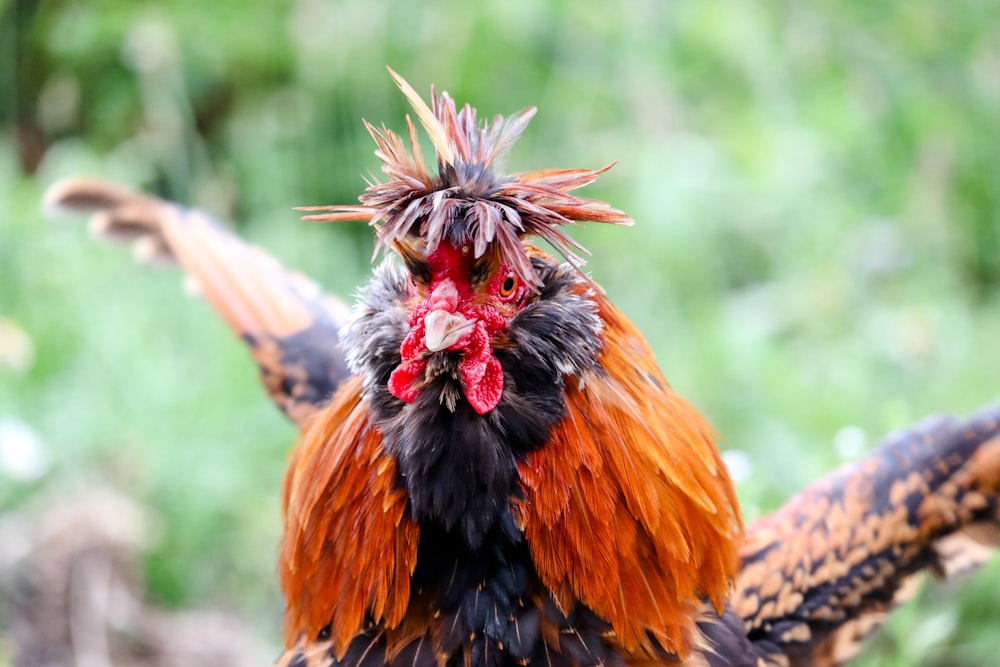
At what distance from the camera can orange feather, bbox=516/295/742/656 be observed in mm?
→ 1783

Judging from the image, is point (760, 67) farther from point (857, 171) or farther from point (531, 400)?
point (531, 400)

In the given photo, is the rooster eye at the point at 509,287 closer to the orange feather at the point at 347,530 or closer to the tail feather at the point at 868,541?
the orange feather at the point at 347,530

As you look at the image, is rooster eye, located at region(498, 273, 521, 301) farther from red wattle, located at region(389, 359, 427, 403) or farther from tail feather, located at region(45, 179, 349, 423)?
tail feather, located at region(45, 179, 349, 423)

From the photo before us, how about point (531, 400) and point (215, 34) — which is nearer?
point (531, 400)

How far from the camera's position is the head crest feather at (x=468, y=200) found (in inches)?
65.2

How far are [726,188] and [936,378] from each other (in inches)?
54.8

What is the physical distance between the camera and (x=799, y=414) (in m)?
4.01

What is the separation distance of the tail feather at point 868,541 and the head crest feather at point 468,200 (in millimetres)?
1056

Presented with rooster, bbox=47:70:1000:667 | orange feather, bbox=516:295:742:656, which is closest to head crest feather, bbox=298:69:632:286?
rooster, bbox=47:70:1000:667

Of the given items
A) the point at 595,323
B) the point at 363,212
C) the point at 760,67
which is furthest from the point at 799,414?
the point at 363,212

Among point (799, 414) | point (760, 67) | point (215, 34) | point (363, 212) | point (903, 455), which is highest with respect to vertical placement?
point (215, 34)

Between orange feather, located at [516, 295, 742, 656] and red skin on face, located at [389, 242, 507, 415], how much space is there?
0.16 metres

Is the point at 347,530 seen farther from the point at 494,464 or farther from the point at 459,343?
the point at 459,343

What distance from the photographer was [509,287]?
5.86ft
